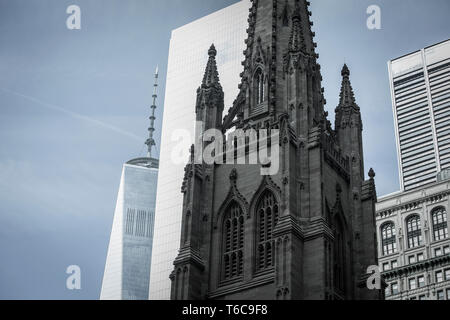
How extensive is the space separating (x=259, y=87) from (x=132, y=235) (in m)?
81.3

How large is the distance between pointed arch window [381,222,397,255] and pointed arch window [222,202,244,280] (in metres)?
44.6

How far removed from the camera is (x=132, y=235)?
154 metres

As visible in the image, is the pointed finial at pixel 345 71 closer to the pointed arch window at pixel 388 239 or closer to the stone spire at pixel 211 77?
the stone spire at pixel 211 77

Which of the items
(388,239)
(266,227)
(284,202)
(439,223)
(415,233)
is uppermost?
(439,223)

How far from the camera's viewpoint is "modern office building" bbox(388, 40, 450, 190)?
449 ft

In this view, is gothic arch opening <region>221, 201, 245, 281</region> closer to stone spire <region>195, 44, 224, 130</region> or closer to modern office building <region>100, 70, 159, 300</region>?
stone spire <region>195, 44, 224, 130</region>

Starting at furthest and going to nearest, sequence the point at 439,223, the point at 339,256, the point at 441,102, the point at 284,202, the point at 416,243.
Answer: the point at 441,102 → the point at 439,223 → the point at 416,243 → the point at 339,256 → the point at 284,202

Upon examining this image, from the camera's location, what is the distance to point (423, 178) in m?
136

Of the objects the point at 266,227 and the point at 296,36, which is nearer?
A: the point at 266,227

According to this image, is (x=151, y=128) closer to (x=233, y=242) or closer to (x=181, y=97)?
(x=181, y=97)

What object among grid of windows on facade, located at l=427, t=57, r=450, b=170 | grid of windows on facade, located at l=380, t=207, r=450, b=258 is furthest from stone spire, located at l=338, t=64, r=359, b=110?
grid of windows on facade, located at l=427, t=57, r=450, b=170

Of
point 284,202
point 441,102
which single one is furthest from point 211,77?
point 441,102

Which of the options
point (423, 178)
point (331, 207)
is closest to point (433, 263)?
point (423, 178)

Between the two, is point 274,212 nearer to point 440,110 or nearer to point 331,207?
point 331,207
